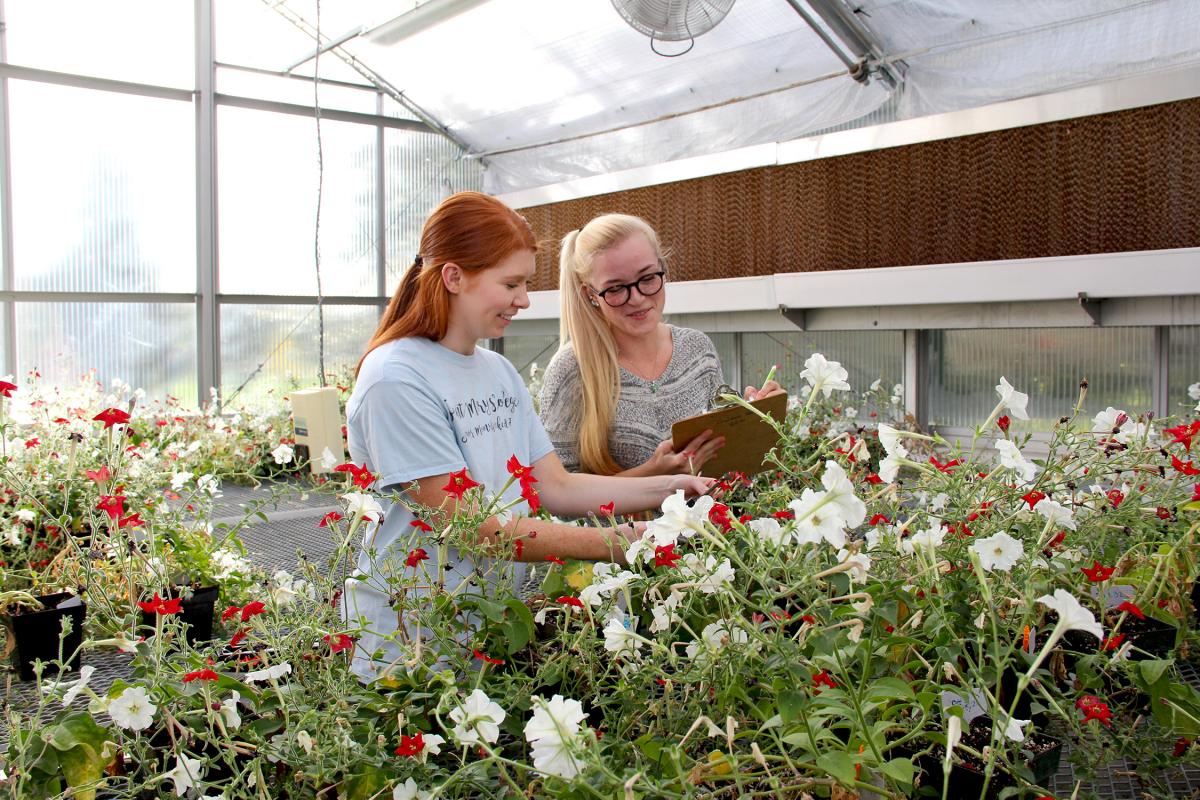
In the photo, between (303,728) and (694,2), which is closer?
(303,728)

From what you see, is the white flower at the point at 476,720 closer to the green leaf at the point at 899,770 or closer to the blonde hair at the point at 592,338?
the green leaf at the point at 899,770

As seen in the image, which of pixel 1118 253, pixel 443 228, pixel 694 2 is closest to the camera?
pixel 443 228

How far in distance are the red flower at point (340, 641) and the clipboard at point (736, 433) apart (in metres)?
0.71

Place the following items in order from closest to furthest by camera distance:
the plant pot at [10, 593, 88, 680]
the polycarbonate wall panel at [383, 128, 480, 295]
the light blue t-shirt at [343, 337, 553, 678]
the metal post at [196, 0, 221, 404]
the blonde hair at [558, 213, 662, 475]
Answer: the light blue t-shirt at [343, 337, 553, 678] → the plant pot at [10, 593, 88, 680] → the blonde hair at [558, 213, 662, 475] → the metal post at [196, 0, 221, 404] → the polycarbonate wall panel at [383, 128, 480, 295]

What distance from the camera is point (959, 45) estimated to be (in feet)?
10.7

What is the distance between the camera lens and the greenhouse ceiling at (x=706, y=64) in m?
3.01

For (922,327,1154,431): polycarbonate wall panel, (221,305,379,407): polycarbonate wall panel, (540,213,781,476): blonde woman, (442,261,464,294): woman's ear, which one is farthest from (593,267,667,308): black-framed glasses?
(221,305,379,407): polycarbonate wall panel

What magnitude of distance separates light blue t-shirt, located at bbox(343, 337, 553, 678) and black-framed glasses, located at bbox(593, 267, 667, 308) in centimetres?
42

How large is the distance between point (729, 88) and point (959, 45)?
1042 millimetres

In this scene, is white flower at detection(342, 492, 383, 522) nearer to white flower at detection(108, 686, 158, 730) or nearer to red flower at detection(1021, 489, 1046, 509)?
white flower at detection(108, 686, 158, 730)

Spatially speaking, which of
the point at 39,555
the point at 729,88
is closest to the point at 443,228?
the point at 39,555

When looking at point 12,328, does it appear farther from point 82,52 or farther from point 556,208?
point 556,208

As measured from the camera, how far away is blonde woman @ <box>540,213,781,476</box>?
1806mm

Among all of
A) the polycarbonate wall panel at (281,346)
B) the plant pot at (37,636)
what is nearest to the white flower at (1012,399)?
the plant pot at (37,636)
